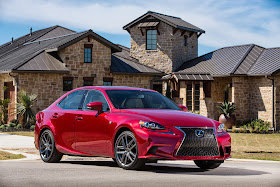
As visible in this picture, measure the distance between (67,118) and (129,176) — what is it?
2731mm

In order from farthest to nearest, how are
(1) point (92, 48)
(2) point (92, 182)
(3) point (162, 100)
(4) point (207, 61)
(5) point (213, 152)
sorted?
(4) point (207, 61)
(1) point (92, 48)
(3) point (162, 100)
(5) point (213, 152)
(2) point (92, 182)

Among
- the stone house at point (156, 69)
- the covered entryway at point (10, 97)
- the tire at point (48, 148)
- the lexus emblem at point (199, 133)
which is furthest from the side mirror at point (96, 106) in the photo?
the covered entryway at point (10, 97)

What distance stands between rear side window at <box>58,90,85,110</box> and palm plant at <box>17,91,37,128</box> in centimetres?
1909

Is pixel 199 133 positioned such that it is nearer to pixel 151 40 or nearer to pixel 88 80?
pixel 88 80

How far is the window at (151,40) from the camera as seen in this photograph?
38.5 meters

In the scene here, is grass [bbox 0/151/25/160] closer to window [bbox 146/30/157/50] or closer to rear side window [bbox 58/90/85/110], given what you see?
rear side window [bbox 58/90/85/110]

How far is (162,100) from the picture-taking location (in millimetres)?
10812

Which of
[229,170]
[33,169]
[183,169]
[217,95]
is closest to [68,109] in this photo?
[33,169]

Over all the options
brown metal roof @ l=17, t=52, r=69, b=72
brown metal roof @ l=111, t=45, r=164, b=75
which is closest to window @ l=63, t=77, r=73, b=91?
brown metal roof @ l=17, t=52, r=69, b=72

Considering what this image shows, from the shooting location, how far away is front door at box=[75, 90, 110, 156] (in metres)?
9.77

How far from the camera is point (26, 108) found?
98.7 ft

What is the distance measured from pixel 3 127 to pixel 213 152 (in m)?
22.4

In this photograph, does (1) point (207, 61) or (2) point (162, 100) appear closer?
(2) point (162, 100)

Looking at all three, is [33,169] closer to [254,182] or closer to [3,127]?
[254,182]
